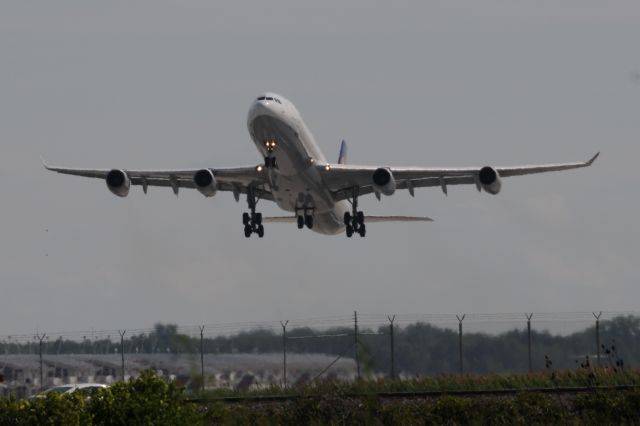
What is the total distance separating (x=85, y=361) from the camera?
4053 centimetres

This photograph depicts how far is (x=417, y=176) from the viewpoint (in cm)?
4503

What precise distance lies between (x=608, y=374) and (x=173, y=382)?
1555 cm

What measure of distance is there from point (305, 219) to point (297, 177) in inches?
152

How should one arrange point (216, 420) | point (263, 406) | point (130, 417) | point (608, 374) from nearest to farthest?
1. point (130, 417)
2. point (216, 420)
3. point (263, 406)
4. point (608, 374)

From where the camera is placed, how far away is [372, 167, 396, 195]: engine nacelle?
140 ft

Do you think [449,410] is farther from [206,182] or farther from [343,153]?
[343,153]

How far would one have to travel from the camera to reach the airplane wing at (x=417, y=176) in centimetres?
4241

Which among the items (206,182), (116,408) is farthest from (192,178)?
(116,408)

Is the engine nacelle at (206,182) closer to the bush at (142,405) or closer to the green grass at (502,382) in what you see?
the green grass at (502,382)

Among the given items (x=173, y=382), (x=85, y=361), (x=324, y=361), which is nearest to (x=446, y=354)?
(x=324, y=361)


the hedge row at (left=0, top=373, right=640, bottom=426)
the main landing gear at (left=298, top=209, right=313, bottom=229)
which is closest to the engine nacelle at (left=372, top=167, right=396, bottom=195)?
the main landing gear at (left=298, top=209, right=313, bottom=229)

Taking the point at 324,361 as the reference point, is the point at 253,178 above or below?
above

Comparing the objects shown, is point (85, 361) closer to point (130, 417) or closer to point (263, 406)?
point (263, 406)

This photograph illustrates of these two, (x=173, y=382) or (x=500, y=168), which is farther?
(x=500, y=168)
